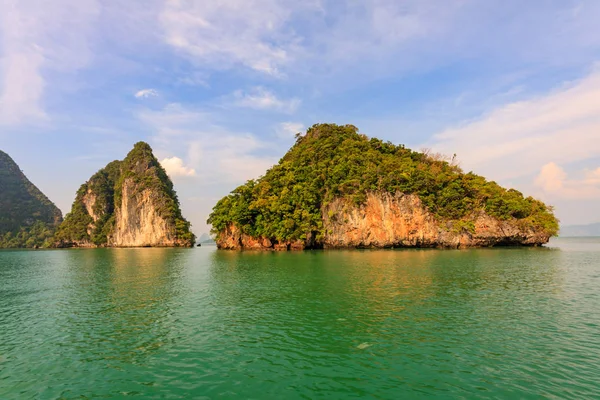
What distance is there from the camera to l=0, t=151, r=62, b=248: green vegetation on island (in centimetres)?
14450

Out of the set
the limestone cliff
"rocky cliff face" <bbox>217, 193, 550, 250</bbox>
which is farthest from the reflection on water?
the limestone cliff

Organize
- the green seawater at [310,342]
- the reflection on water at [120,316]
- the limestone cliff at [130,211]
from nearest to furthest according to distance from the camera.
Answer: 1. the green seawater at [310,342]
2. the reflection on water at [120,316]
3. the limestone cliff at [130,211]

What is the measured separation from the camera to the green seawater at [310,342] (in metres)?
9.13

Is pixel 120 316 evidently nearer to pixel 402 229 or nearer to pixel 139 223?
pixel 402 229

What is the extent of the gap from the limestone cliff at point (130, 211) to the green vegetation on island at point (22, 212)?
56.3 feet

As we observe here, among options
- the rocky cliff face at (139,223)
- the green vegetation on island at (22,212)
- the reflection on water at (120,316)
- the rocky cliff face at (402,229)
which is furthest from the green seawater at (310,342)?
the green vegetation on island at (22,212)

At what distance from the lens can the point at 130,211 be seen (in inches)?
4776

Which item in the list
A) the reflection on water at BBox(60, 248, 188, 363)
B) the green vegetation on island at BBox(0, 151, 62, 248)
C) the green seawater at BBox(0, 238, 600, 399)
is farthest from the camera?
the green vegetation on island at BBox(0, 151, 62, 248)

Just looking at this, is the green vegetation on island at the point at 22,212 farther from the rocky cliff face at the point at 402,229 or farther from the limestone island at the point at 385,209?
the rocky cliff face at the point at 402,229

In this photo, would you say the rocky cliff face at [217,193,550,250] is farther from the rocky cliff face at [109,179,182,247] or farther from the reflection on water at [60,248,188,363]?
the rocky cliff face at [109,179,182,247]

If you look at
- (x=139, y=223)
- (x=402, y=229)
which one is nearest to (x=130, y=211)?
(x=139, y=223)

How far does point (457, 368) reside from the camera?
9.96 m

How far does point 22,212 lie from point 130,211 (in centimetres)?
8820

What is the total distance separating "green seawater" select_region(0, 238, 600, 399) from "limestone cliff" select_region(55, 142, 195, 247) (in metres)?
96.7
